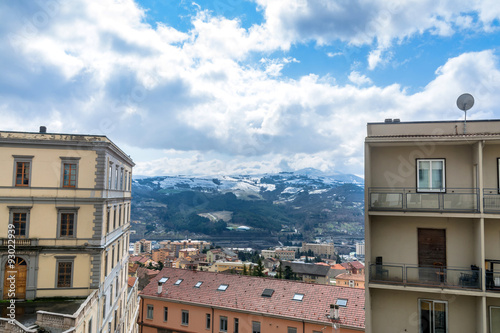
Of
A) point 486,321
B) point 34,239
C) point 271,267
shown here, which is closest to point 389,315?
point 486,321

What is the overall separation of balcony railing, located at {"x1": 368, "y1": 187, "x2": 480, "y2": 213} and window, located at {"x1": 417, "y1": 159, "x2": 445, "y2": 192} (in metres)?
0.27

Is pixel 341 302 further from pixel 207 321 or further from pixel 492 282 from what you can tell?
pixel 492 282

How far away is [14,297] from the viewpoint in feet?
70.5

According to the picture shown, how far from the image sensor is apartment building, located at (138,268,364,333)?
22844 millimetres

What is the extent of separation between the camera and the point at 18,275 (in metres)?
21.7

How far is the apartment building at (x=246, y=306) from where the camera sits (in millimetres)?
22844

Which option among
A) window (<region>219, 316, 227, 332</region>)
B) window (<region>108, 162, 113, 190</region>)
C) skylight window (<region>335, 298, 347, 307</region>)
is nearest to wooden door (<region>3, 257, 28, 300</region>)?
window (<region>108, 162, 113, 190</region>)

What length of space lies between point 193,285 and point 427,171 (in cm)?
2306

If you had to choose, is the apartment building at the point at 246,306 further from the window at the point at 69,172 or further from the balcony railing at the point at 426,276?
the balcony railing at the point at 426,276

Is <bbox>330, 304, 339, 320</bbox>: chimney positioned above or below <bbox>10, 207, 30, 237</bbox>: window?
below

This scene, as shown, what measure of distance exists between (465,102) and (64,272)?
24.5m

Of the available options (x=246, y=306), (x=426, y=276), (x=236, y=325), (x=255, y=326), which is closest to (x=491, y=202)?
(x=426, y=276)

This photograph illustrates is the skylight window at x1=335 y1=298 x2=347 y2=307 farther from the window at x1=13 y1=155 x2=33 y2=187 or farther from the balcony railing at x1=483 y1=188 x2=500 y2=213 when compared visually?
the window at x1=13 y1=155 x2=33 y2=187

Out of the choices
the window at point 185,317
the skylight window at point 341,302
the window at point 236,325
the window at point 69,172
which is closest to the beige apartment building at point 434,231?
the skylight window at point 341,302
